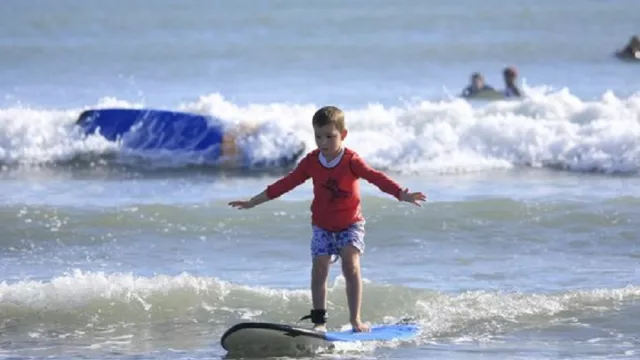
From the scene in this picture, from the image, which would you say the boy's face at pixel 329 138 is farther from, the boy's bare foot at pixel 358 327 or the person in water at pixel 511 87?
the person in water at pixel 511 87

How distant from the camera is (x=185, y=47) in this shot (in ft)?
98.9

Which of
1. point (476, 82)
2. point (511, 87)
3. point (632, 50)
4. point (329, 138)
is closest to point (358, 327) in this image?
point (329, 138)

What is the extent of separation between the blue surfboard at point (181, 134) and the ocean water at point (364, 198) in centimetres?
25

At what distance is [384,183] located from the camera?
8281mm

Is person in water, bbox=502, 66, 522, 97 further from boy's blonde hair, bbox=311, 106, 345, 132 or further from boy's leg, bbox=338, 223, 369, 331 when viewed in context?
boy's blonde hair, bbox=311, 106, 345, 132

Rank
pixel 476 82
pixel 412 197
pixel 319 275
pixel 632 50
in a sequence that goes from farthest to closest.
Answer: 1. pixel 632 50
2. pixel 476 82
3. pixel 319 275
4. pixel 412 197

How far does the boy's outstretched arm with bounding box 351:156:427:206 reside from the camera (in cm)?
811

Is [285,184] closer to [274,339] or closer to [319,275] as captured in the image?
[319,275]

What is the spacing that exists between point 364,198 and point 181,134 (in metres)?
5.11

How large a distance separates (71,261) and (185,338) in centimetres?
258

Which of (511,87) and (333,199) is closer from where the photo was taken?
(333,199)

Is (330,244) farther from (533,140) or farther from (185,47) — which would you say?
(185,47)

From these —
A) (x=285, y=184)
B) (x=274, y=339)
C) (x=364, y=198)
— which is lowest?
(x=274, y=339)

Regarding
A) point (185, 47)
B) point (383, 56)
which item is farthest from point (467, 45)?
point (185, 47)
